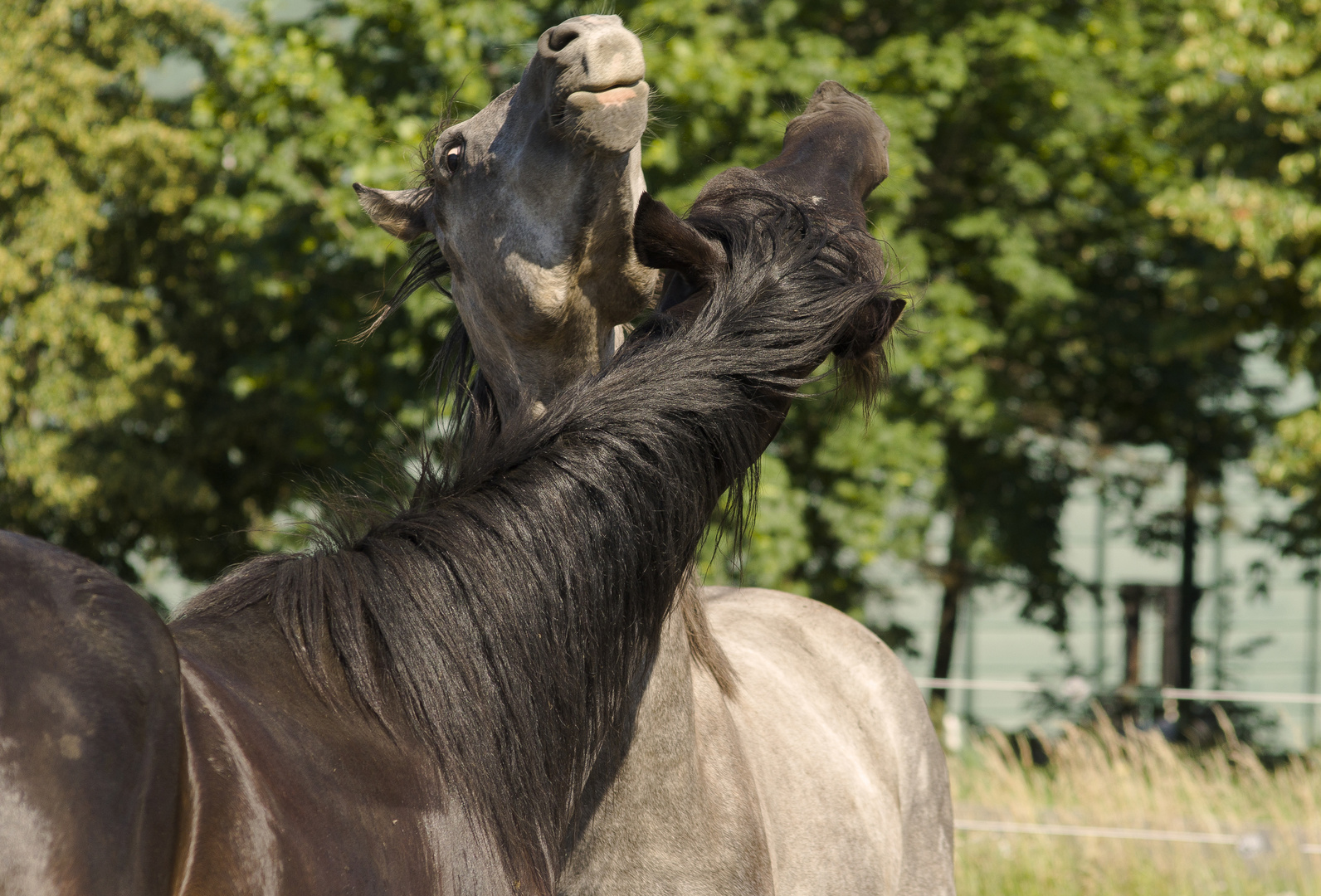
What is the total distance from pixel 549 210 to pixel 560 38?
238 millimetres

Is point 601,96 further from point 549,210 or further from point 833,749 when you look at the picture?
point 833,749

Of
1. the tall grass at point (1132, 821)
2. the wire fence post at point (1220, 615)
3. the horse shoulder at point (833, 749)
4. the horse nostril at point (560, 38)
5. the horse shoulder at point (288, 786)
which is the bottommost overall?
the wire fence post at point (1220, 615)

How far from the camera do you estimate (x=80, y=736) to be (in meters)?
0.87

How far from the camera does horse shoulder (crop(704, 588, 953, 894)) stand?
2.33m

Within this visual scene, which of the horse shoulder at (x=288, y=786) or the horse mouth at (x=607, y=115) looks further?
the horse mouth at (x=607, y=115)

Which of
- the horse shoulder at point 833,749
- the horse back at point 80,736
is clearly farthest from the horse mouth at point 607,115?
the horse shoulder at point 833,749

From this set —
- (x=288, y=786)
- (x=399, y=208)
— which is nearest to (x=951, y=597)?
(x=399, y=208)

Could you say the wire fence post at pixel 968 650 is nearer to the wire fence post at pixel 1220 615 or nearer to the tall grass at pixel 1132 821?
the wire fence post at pixel 1220 615

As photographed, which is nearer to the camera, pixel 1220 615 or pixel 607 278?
pixel 607 278

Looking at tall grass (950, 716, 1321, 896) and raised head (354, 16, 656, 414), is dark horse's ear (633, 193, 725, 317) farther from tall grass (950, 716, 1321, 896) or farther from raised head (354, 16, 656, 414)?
tall grass (950, 716, 1321, 896)

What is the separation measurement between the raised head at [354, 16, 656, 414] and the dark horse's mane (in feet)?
0.73

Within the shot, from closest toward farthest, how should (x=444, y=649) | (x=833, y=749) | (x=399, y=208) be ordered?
(x=444, y=649) → (x=399, y=208) → (x=833, y=749)

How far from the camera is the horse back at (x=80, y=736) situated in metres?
0.84

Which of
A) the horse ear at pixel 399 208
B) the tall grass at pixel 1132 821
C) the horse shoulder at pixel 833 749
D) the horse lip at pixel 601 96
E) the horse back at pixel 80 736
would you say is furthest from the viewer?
the tall grass at pixel 1132 821
